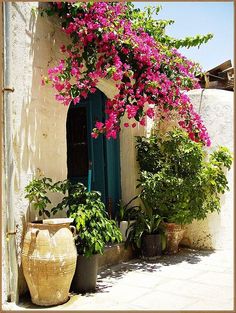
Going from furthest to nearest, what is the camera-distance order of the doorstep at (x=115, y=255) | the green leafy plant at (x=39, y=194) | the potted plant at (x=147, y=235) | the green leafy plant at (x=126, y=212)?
the green leafy plant at (x=126, y=212), the potted plant at (x=147, y=235), the doorstep at (x=115, y=255), the green leafy plant at (x=39, y=194)

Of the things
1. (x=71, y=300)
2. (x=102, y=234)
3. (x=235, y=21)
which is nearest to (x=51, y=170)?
(x=102, y=234)

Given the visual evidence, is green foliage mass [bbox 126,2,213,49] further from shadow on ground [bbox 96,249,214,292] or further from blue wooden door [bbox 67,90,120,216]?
shadow on ground [bbox 96,249,214,292]

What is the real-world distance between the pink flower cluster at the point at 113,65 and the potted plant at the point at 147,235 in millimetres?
1884

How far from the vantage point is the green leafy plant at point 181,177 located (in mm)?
5992

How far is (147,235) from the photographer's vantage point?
5.99 meters

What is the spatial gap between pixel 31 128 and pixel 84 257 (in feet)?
5.33

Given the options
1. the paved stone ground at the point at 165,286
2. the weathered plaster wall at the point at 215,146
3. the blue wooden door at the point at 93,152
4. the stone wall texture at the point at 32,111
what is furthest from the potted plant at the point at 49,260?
the weathered plaster wall at the point at 215,146

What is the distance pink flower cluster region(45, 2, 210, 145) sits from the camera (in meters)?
4.57

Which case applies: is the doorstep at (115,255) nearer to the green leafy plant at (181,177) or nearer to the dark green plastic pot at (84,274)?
the green leafy plant at (181,177)

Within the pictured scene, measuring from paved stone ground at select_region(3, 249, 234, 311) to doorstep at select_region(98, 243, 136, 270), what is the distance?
11 centimetres

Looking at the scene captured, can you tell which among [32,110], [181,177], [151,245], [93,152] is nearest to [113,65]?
[32,110]

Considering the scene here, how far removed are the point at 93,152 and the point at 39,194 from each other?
2535 millimetres

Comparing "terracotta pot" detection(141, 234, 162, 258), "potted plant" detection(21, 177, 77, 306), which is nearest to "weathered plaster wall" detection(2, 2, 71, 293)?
"potted plant" detection(21, 177, 77, 306)

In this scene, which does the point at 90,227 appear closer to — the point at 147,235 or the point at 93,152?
the point at 147,235
